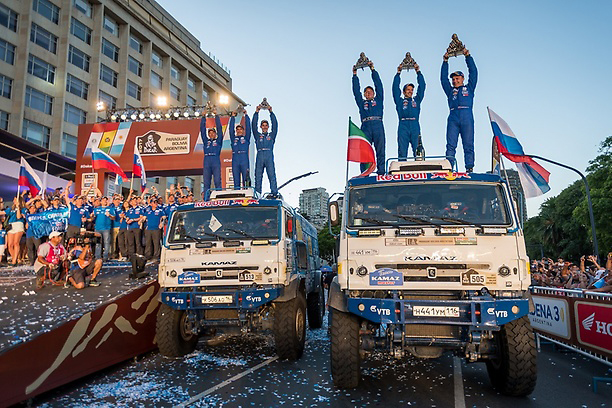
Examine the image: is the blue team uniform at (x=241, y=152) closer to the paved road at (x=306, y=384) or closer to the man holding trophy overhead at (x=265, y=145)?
the man holding trophy overhead at (x=265, y=145)

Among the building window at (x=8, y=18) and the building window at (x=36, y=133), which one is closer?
the building window at (x=8, y=18)

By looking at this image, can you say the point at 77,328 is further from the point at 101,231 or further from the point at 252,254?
the point at 101,231

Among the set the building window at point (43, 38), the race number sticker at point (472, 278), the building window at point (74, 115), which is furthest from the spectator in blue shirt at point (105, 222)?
the building window at point (43, 38)

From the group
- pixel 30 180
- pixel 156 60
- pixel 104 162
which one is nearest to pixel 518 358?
pixel 30 180

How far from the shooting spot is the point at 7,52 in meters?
31.6

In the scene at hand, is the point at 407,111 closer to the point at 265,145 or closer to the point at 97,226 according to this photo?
the point at 265,145

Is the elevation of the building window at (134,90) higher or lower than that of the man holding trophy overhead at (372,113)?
higher

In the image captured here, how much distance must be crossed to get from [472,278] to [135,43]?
48.3 m

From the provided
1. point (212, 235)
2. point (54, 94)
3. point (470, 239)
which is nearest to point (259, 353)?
point (212, 235)

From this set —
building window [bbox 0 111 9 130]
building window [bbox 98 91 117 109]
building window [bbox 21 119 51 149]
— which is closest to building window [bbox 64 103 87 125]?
building window [bbox 21 119 51 149]

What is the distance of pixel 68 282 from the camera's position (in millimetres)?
7723

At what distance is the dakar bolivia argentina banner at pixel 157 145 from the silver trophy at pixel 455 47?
44.0ft

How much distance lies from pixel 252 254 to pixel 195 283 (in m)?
0.99

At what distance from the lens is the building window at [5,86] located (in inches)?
1224
